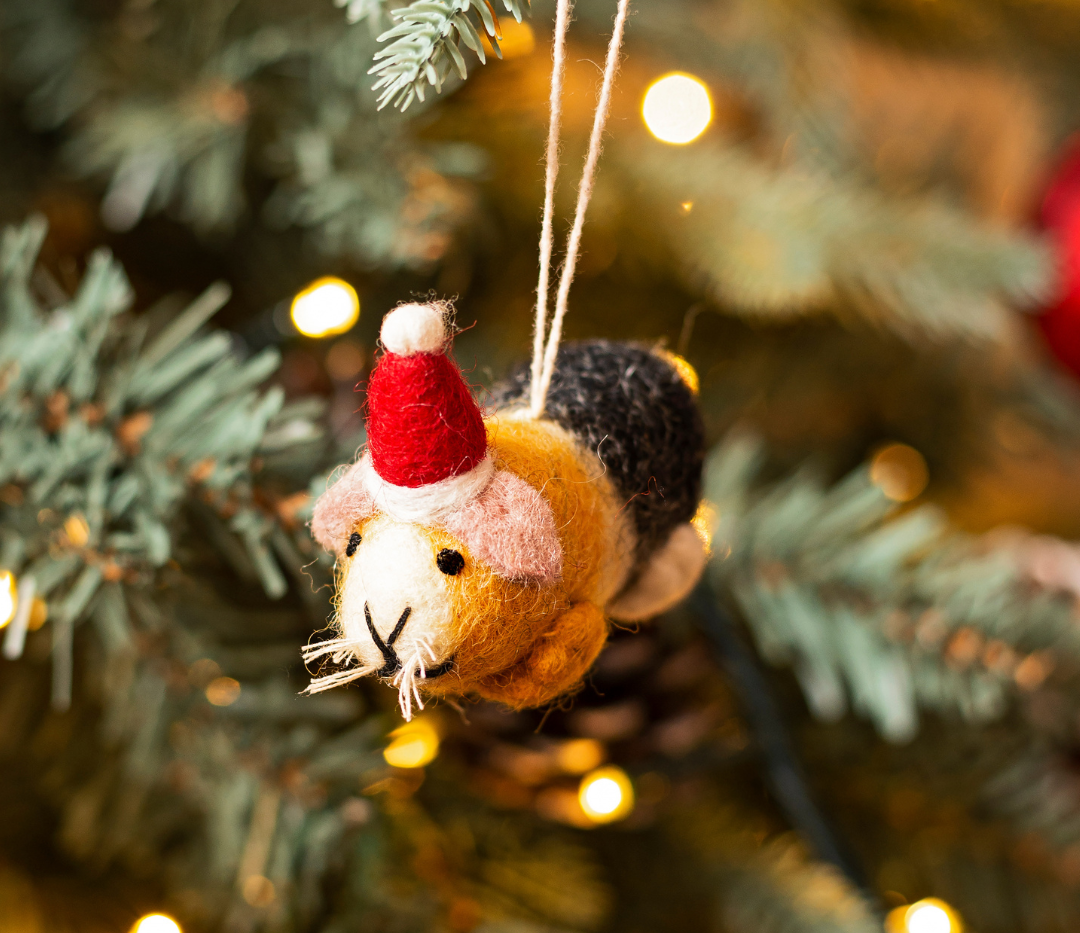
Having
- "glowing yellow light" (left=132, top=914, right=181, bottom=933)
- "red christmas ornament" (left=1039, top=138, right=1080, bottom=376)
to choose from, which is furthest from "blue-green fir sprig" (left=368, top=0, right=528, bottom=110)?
"red christmas ornament" (left=1039, top=138, right=1080, bottom=376)

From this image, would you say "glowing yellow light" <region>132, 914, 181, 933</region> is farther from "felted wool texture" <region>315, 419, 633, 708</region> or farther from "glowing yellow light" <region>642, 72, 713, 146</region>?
"glowing yellow light" <region>642, 72, 713, 146</region>

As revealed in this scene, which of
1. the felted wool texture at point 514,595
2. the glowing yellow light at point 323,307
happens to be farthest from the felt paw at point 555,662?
the glowing yellow light at point 323,307

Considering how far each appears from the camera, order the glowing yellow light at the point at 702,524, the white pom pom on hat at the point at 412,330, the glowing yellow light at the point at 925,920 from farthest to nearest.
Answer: the glowing yellow light at the point at 925,920 < the glowing yellow light at the point at 702,524 < the white pom pom on hat at the point at 412,330

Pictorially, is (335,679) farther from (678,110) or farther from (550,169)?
(678,110)

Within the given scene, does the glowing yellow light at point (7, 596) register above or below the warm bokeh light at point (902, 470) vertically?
below

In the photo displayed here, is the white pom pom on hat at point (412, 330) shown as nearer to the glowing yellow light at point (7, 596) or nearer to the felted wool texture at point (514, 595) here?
the felted wool texture at point (514, 595)

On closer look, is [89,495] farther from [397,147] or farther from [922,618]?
[922,618]
